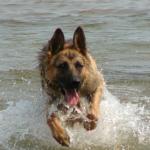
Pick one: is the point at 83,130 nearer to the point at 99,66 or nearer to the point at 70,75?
the point at 70,75

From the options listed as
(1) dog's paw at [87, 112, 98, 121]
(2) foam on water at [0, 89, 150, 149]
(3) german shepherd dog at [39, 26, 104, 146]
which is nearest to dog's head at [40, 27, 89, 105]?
(3) german shepherd dog at [39, 26, 104, 146]

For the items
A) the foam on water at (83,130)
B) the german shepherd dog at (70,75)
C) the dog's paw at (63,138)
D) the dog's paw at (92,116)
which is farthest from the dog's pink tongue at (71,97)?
the dog's paw at (63,138)

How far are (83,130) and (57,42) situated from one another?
53.0 inches

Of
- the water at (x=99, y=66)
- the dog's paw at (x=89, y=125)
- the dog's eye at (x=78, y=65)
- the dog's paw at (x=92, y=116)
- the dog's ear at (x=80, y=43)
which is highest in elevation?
the dog's ear at (x=80, y=43)

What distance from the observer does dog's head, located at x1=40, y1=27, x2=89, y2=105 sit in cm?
806

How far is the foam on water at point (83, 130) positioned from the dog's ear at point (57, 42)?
860 millimetres

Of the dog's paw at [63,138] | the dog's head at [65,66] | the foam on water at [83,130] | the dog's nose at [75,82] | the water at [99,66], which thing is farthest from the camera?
the water at [99,66]

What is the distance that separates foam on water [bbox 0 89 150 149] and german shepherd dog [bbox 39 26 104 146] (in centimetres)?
35

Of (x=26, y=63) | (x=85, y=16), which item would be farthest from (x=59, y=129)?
(x=85, y=16)

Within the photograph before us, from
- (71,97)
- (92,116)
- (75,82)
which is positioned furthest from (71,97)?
(92,116)

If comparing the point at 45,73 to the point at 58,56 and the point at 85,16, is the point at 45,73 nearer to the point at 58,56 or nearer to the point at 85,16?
the point at 58,56

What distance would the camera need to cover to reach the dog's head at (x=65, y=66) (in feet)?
26.5

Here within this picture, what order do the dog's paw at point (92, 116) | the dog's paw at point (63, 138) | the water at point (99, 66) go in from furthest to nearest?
the water at point (99, 66), the dog's paw at point (92, 116), the dog's paw at point (63, 138)

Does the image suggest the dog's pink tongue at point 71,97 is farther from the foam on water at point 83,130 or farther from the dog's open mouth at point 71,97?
the foam on water at point 83,130
